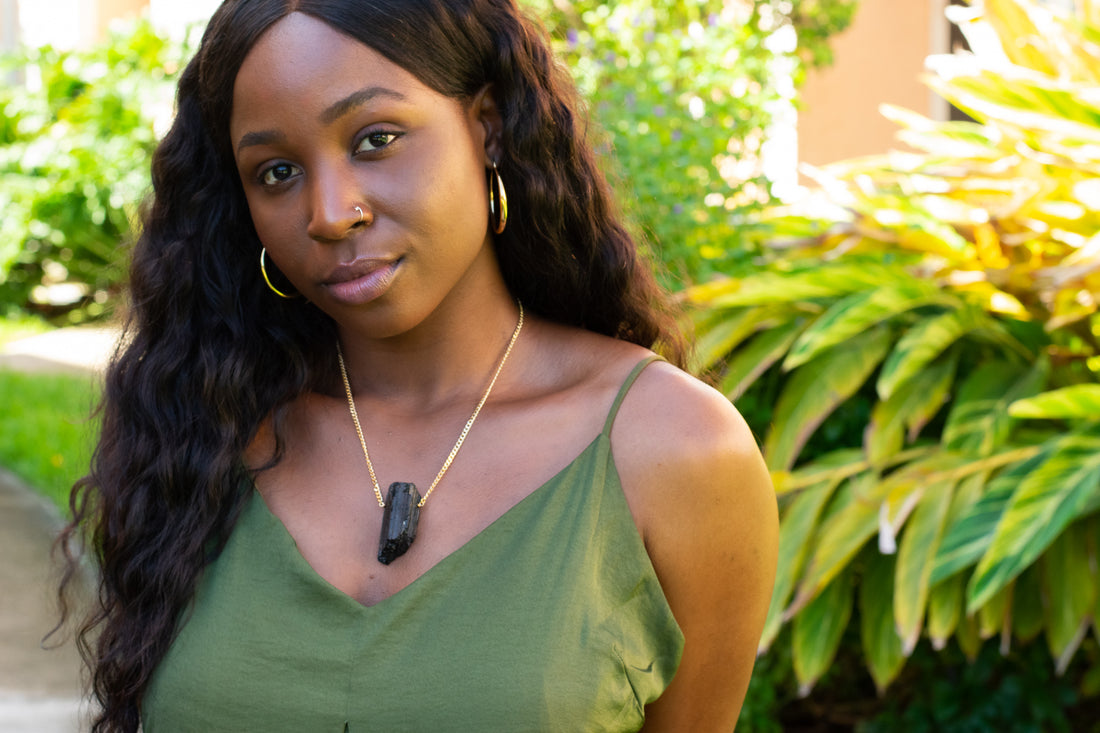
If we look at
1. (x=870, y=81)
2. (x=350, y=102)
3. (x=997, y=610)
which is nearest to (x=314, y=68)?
(x=350, y=102)

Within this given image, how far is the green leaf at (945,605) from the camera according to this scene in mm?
3014

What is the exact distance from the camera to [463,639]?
1661mm

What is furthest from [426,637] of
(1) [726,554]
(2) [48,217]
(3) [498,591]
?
(2) [48,217]

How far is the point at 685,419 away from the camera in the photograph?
178 centimetres

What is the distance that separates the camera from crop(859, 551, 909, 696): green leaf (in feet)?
10.5

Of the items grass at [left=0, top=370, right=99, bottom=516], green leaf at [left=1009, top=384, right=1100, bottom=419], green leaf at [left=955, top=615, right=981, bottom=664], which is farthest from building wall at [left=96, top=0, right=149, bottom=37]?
green leaf at [left=1009, top=384, right=1100, bottom=419]

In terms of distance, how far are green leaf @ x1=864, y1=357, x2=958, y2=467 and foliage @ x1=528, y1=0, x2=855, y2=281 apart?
80 cm

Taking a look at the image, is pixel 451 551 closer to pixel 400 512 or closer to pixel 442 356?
pixel 400 512

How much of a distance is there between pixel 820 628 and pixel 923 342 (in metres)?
0.80

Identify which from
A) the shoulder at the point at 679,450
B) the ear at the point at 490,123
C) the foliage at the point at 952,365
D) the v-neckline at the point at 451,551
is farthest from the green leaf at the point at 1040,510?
the ear at the point at 490,123

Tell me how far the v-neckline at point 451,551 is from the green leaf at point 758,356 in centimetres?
162

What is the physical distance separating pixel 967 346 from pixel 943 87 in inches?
29.9

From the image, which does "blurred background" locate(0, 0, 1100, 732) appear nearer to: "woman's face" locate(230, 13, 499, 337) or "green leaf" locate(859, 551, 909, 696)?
"green leaf" locate(859, 551, 909, 696)

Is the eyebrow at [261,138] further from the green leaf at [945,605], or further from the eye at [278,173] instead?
the green leaf at [945,605]
